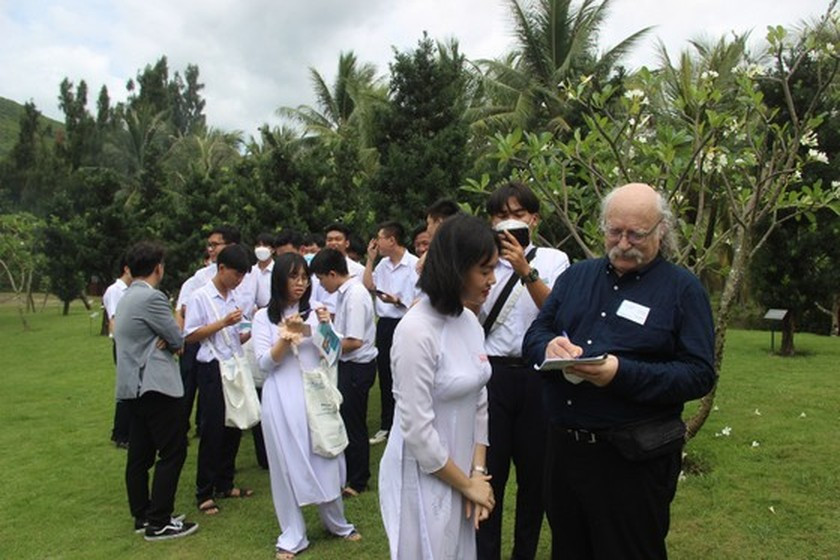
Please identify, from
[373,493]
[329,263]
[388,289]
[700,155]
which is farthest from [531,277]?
[388,289]

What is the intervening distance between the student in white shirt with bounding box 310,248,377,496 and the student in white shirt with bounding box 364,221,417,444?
115 centimetres

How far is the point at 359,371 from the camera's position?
546 centimetres

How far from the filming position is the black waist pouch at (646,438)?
2434 mm

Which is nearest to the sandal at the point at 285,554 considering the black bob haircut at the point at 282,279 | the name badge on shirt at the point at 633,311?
the black bob haircut at the point at 282,279

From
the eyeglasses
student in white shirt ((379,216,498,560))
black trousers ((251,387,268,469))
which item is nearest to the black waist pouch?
A: student in white shirt ((379,216,498,560))

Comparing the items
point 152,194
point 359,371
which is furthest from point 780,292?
point 152,194

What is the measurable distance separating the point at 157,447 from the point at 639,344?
11.4ft

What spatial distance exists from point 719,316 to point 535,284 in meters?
2.42

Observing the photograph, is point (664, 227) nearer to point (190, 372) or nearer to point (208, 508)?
point (208, 508)

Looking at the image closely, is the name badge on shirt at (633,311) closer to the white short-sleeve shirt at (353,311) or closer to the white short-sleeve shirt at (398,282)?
the white short-sleeve shirt at (353,311)

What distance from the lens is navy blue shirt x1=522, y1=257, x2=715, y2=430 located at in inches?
95.2

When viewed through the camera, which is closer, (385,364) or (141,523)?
(141,523)

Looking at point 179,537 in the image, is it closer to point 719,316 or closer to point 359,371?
point 359,371

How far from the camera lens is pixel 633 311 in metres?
2.55
